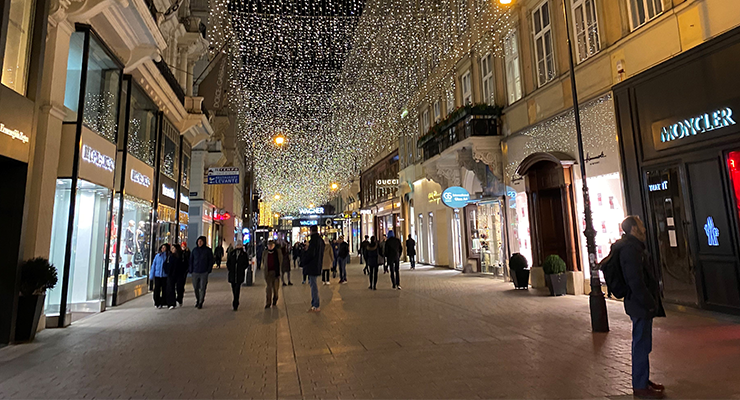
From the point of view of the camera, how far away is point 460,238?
20312 millimetres

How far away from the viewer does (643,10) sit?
936 centimetres

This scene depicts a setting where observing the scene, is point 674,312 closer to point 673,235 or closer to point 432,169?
point 673,235

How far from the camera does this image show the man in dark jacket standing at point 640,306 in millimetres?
3891

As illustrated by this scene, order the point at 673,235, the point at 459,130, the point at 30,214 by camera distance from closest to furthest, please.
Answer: the point at 30,214, the point at 673,235, the point at 459,130

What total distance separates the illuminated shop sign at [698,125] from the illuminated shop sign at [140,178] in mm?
14248

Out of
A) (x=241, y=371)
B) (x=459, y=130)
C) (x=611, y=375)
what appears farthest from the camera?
(x=459, y=130)

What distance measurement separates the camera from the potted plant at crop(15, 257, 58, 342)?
695cm

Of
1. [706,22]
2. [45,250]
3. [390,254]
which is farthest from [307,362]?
[706,22]

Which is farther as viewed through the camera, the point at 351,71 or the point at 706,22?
the point at 351,71

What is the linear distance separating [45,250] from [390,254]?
903 cm

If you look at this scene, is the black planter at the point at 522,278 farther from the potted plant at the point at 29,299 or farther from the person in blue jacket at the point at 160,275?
the potted plant at the point at 29,299

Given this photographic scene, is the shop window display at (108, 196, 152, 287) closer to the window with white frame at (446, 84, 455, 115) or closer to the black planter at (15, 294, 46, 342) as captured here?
the black planter at (15, 294, 46, 342)

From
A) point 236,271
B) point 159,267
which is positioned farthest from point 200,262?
point 159,267

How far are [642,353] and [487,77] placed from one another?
1452 centimetres
